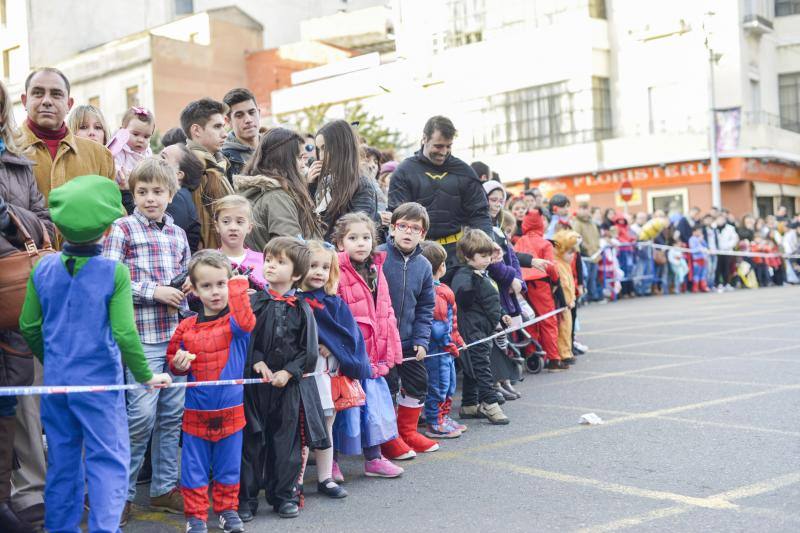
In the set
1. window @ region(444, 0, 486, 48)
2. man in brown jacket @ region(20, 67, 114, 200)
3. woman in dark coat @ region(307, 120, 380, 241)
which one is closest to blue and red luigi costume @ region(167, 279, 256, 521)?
man in brown jacket @ region(20, 67, 114, 200)

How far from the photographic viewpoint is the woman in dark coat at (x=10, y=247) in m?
4.68

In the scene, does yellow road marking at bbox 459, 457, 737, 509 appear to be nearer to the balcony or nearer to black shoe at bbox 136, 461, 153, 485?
black shoe at bbox 136, 461, 153, 485

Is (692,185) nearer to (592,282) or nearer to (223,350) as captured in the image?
(592,282)

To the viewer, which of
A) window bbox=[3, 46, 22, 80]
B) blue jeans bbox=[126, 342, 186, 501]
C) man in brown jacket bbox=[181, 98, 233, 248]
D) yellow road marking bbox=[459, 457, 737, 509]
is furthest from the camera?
window bbox=[3, 46, 22, 80]

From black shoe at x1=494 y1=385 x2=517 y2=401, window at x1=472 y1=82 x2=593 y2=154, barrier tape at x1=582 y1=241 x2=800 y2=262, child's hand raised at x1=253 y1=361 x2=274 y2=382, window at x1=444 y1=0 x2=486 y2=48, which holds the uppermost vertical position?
window at x1=444 y1=0 x2=486 y2=48

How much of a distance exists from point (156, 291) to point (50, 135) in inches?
51.5

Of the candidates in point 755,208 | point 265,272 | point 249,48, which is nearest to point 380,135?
point 755,208

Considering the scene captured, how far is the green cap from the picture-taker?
14.0ft

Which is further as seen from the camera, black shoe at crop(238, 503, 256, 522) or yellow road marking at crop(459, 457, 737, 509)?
black shoe at crop(238, 503, 256, 522)

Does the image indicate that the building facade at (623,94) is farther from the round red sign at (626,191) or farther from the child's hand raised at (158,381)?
the child's hand raised at (158,381)

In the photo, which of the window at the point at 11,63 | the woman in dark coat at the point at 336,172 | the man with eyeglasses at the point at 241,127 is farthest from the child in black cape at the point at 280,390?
the window at the point at 11,63

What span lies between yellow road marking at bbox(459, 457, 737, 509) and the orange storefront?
101 feet

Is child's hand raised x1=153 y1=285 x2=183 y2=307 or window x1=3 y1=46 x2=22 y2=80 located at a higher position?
window x1=3 y1=46 x2=22 y2=80

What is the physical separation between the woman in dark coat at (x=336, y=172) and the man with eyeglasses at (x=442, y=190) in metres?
1.22
